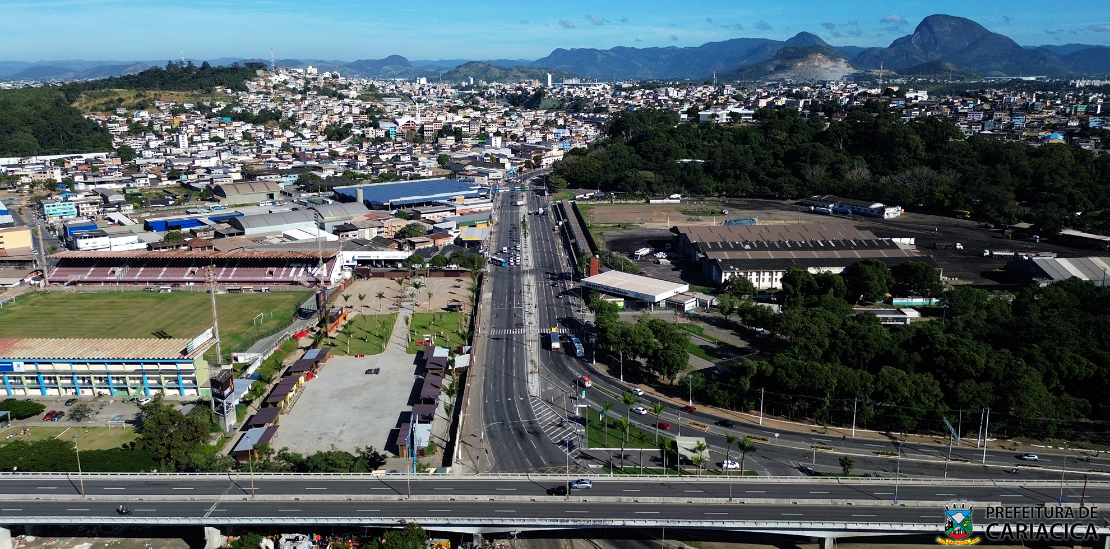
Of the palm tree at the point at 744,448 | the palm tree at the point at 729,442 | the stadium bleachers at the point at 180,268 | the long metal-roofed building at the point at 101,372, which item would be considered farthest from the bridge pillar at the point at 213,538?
the stadium bleachers at the point at 180,268

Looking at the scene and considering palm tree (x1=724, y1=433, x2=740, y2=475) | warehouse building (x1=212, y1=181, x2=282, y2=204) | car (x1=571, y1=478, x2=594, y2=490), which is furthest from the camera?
warehouse building (x1=212, y1=181, x2=282, y2=204)

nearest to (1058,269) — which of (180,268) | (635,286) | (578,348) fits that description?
(635,286)

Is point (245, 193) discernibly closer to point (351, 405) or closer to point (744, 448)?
point (351, 405)

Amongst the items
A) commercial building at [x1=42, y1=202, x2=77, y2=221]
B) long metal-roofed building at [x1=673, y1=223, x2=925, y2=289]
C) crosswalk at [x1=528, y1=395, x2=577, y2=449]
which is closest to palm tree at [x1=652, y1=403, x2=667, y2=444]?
crosswalk at [x1=528, y1=395, x2=577, y2=449]

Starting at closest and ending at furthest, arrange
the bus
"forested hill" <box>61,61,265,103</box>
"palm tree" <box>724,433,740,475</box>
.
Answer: "palm tree" <box>724,433,740,475</box>
the bus
"forested hill" <box>61,61,265,103</box>

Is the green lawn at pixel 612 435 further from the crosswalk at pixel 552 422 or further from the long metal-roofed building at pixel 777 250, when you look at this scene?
the long metal-roofed building at pixel 777 250

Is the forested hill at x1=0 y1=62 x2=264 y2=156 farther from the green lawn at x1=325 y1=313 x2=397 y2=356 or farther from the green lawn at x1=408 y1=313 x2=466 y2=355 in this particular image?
the green lawn at x1=408 y1=313 x2=466 y2=355
